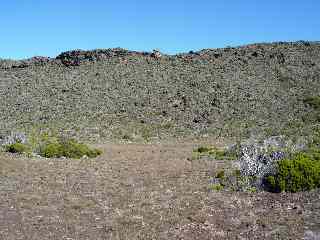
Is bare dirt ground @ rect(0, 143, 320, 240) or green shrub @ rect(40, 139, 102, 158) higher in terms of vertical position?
green shrub @ rect(40, 139, 102, 158)

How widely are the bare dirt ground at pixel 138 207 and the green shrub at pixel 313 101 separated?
24.9m

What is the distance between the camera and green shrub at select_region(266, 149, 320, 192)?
1678 centimetres

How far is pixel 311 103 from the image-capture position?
46125mm

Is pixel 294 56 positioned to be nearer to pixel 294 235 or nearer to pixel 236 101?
pixel 236 101

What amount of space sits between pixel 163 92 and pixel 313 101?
1369 cm

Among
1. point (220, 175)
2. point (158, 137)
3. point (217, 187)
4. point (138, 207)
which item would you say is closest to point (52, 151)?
point (220, 175)

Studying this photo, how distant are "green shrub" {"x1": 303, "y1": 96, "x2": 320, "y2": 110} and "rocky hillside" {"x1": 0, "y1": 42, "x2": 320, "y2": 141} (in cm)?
48

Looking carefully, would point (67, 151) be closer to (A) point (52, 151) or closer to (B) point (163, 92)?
(A) point (52, 151)

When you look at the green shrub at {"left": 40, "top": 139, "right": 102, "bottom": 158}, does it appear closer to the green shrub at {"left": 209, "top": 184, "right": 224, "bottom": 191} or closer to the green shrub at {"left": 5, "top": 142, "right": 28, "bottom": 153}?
the green shrub at {"left": 5, "top": 142, "right": 28, "bottom": 153}

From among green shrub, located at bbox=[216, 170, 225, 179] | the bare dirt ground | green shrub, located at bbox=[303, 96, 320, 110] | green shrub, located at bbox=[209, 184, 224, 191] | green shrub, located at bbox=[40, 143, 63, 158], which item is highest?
green shrub, located at bbox=[303, 96, 320, 110]

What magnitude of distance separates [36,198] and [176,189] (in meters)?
4.36

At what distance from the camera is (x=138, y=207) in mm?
15609

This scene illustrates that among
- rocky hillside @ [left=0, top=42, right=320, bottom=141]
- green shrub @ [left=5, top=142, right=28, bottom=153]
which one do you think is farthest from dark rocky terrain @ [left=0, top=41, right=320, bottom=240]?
green shrub @ [left=5, top=142, right=28, bottom=153]

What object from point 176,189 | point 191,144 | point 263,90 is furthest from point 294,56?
point 176,189
